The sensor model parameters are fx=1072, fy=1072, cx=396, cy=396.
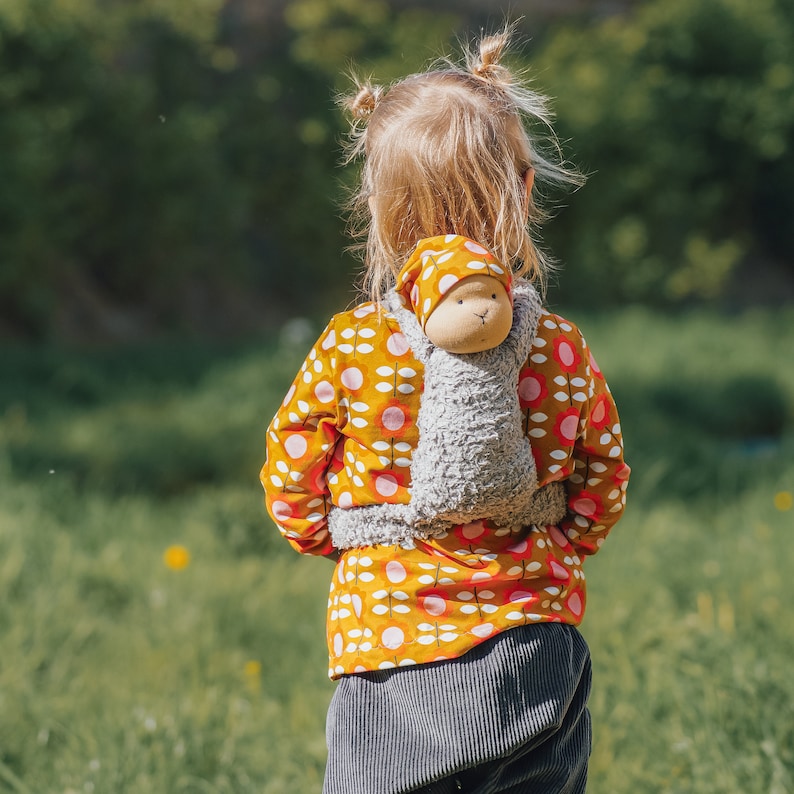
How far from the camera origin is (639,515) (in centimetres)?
472

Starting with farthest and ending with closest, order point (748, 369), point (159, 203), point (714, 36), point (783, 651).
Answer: point (714, 36)
point (159, 203)
point (748, 369)
point (783, 651)

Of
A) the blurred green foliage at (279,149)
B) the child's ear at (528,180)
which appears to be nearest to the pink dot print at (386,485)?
the child's ear at (528,180)

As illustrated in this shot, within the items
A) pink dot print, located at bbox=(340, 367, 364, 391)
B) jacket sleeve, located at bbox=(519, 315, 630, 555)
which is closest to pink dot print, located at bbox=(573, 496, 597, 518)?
jacket sleeve, located at bbox=(519, 315, 630, 555)

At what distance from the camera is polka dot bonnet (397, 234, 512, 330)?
1.37 metres

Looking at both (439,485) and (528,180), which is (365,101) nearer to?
(528,180)

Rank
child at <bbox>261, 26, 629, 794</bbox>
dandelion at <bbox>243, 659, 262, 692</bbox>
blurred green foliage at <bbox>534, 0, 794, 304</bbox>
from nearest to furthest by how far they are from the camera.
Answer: child at <bbox>261, 26, 629, 794</bbox> < dandelion at <bbox>243, 659, 262, 692</bbox> < blurred green foliage at <bbox>534, 0, 794, 304</bbox>

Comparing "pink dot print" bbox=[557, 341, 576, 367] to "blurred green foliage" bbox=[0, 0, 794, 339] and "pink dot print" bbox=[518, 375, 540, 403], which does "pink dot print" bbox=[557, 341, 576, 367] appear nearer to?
"pink dot print" bbox=[518, 375, 540, 403]

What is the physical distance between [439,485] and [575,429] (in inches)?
9.2

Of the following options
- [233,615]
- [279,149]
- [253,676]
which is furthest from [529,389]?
[279,149]

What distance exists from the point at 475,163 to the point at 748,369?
26.8 ft

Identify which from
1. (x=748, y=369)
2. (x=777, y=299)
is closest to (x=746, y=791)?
(x=748, y=369)

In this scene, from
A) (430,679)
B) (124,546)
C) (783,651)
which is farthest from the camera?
(124,546)

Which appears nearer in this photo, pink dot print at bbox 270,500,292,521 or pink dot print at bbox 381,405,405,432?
pink dot print at bbox 381,405,405,432

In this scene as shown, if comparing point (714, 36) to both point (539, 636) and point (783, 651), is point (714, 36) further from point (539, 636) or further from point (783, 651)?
point (539, 636)
